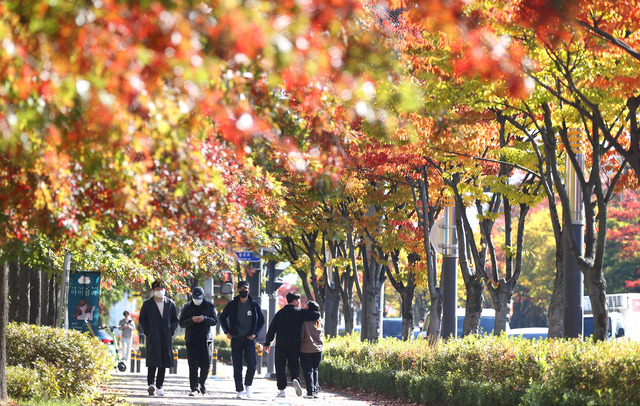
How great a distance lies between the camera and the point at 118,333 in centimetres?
3981

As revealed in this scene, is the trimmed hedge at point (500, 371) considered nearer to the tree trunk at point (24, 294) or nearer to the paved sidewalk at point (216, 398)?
the paved sidewalk at point (216, 398)

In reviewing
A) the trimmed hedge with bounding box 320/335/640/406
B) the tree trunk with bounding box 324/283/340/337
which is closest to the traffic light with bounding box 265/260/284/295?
the tree trunk with bounding box 324/283/340/337

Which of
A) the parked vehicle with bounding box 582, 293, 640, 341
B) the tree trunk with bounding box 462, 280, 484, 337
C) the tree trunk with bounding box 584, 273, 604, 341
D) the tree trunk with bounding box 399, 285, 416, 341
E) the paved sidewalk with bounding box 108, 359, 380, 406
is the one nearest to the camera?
the tree trunk with bounding box 584, 273, 604, 341

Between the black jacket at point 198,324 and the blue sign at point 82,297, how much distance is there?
8.60ft

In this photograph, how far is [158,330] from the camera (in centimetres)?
1479

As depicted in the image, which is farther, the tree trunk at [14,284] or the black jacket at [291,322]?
the tree trunk at [14,284]

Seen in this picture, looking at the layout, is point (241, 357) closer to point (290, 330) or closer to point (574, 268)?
point (290, 330)

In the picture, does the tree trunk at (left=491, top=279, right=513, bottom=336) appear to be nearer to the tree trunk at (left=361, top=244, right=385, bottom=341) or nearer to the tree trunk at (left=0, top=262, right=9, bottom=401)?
the tree trunk at (left=361, top=244, right=385, bottom=341)

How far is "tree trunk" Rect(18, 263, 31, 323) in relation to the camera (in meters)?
16.6

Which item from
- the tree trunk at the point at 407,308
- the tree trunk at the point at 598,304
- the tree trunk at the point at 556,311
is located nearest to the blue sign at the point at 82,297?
the tree trunk at the point at 556,311

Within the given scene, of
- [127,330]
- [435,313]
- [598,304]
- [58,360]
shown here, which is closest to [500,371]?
[598,304]

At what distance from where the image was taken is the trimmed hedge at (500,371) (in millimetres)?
9453

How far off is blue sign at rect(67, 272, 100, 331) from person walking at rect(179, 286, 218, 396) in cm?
262

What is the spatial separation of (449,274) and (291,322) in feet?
12.6
